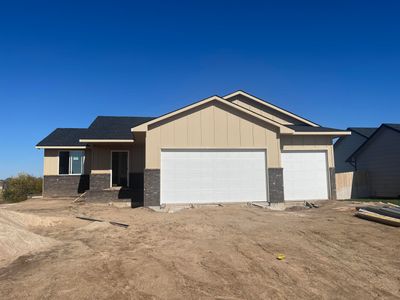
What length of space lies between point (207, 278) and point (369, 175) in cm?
1984

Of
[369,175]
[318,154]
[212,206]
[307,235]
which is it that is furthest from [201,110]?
[369,175]

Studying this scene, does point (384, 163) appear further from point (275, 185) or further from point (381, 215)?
point (381, 215)

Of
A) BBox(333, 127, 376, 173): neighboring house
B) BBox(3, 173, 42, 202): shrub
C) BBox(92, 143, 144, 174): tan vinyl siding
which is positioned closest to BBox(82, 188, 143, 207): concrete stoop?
BBox(92, 143, 144, 174): tan vinyl siding

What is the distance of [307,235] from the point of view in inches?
316

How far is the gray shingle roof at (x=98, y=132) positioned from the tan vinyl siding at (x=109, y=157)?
87 centimetres

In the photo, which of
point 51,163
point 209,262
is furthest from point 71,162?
point 209,262

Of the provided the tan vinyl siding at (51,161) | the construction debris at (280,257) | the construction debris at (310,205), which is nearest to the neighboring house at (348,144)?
the construction debris at (310,205)

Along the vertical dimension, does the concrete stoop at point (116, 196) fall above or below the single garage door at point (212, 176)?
below

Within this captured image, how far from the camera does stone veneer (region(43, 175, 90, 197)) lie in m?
19.5

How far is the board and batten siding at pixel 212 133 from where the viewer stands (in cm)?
1401

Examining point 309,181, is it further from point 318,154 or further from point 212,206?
point 212,206

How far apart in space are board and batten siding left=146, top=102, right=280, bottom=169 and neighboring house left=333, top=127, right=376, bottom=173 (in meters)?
16.3

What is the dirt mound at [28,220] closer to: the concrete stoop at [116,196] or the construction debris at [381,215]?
the concrete stoop at [116,196]

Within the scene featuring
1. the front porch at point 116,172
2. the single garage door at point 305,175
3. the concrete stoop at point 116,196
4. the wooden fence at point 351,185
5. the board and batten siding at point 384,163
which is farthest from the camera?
the board and batten siding at point 384,163
